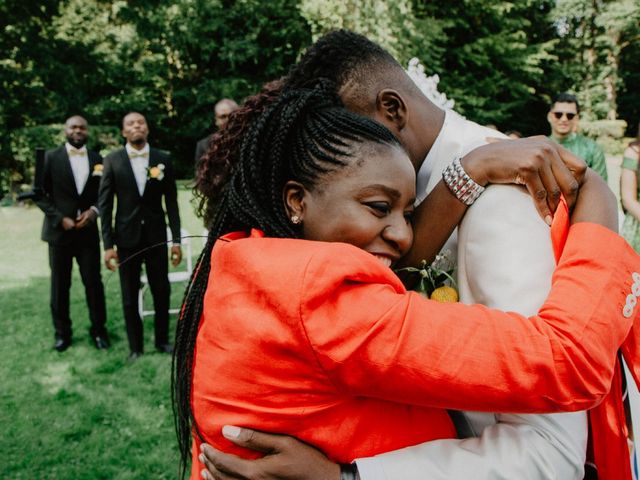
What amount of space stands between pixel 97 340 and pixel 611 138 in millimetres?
27256

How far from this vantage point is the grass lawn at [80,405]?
4.75m

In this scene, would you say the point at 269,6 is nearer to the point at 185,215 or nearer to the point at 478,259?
the point at 185,215

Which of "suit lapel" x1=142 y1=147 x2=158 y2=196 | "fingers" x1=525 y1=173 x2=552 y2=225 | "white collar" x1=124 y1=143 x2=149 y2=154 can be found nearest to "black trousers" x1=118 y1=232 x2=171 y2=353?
"suit lapel" x1=142 y1=147 x2=158 y2=196

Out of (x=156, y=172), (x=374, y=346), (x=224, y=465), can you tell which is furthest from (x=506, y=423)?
(x=156, y=172)

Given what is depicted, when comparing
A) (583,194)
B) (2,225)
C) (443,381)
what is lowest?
(2,225)

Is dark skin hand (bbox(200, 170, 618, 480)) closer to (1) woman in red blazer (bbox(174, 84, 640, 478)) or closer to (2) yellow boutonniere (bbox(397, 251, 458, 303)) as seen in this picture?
(1) woman in red blazer (bbox(174, 84, 640, 478))

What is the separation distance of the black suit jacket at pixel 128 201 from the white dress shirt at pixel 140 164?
0.05 meters

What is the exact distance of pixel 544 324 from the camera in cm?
134

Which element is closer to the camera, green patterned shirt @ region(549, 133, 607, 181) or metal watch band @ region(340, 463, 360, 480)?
metal watch band @ region(340, 463, 360, 480)

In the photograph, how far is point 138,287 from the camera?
6.80m

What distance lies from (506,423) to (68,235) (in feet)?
22.0

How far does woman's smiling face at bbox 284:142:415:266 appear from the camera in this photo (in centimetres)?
158

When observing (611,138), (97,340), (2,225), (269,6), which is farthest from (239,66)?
(97,340)

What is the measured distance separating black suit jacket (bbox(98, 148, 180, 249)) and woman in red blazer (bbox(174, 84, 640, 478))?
5.09m
